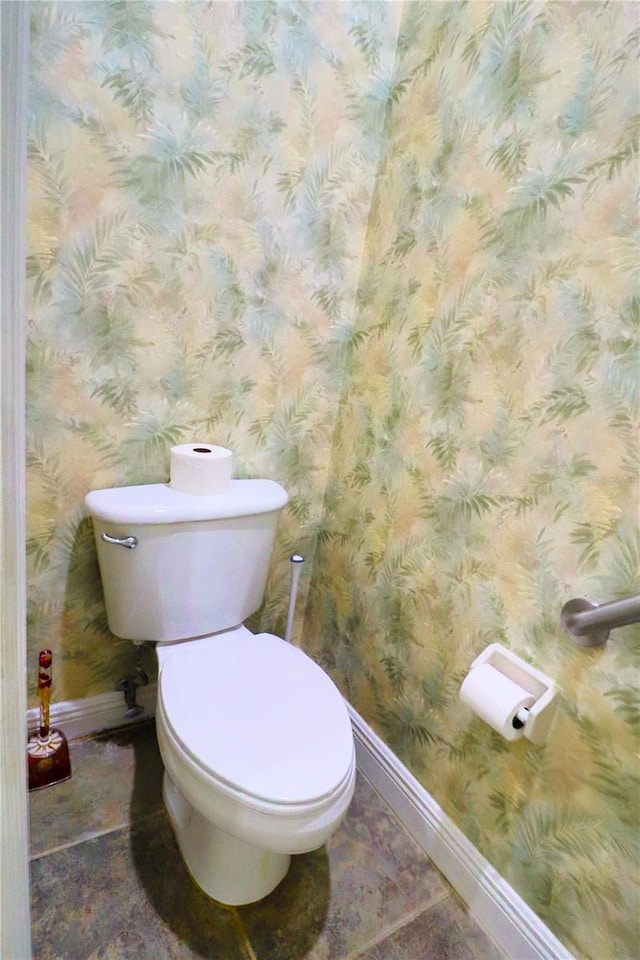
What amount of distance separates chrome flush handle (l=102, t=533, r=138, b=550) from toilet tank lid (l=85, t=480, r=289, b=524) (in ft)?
0.14

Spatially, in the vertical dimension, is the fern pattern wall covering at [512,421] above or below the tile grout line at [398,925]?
above

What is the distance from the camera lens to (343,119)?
46.9 inches

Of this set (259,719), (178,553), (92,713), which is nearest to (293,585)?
(178,553)

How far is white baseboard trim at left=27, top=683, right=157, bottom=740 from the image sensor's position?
4.33 ft

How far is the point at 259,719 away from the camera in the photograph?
961mm

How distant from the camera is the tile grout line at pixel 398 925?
1.01 meters

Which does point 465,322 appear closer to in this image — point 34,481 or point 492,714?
point 492,714

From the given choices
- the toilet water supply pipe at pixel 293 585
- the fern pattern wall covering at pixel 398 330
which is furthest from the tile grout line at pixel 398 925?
the toilet water supply pipe at pixel 293 585

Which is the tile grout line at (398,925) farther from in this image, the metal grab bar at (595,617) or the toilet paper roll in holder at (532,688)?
the metal grab bar at (595,617)

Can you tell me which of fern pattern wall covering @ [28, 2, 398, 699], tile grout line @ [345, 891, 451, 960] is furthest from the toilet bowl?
fern pattern wall covering @ [28, 2, 398, 699]

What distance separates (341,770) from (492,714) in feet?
0.94

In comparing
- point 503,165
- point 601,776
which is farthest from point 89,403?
point 601,776

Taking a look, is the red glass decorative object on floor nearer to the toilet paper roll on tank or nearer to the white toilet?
the white toilet

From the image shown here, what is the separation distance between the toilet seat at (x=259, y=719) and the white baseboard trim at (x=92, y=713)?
1.09 feet
